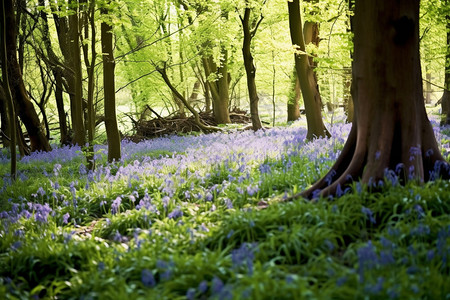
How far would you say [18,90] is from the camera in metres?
12.8

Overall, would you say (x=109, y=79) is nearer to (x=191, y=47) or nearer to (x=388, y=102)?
(x=388, y=102)

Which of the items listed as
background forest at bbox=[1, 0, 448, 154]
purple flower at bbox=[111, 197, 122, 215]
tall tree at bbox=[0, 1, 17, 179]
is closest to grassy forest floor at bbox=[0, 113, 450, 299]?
purple flower at bbox=[111, 197, 122, 215]

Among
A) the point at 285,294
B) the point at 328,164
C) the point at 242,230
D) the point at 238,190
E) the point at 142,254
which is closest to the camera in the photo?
the point at 285,294

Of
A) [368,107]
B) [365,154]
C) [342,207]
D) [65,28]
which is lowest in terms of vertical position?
[342,207]

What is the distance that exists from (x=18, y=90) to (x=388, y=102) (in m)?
11.3

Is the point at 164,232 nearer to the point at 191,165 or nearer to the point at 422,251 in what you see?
the point at 422,251

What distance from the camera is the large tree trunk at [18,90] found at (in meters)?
12.0

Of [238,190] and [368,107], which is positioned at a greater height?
[368,107]

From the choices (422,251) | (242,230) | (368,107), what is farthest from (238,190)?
(422,251)

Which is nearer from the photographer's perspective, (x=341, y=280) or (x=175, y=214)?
(x=341, y=280)

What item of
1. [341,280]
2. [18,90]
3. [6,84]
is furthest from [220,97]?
[341,280]

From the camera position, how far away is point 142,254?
390cm

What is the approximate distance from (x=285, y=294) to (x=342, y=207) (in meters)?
2.11

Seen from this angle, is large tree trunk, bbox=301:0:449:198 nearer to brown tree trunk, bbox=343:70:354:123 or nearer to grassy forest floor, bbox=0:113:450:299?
grassy forest floor, bbox=0:113:450:299
